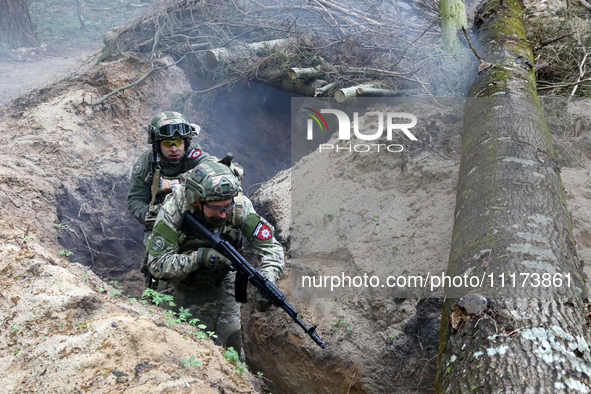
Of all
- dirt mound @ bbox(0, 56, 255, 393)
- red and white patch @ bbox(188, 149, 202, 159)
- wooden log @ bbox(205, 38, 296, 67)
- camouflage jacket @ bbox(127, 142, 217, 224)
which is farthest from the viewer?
wooden log @ bbox(205, 38, 296, 67)

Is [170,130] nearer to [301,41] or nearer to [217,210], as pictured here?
[217,210]

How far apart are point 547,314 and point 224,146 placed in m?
7.03

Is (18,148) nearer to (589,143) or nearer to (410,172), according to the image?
(410,172)

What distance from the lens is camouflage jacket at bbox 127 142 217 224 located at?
5.38 meters

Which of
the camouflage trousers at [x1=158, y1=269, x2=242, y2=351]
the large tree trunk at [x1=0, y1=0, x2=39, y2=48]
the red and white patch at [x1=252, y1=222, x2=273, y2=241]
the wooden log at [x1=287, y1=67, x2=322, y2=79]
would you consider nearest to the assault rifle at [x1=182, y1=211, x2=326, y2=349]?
the red and white patch at [x1=252, y1=222, x2=273, y2=241]

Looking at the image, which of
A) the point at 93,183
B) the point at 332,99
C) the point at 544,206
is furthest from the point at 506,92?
the point at 93,183

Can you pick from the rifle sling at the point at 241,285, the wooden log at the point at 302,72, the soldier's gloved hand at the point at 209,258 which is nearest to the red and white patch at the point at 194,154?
the soldier's gloved hand at the point at 209,258

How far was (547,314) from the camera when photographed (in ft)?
8.09

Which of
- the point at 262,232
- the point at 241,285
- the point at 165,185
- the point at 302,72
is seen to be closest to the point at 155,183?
the point at 165,185

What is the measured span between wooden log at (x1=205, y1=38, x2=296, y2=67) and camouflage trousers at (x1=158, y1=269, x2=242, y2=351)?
500cm

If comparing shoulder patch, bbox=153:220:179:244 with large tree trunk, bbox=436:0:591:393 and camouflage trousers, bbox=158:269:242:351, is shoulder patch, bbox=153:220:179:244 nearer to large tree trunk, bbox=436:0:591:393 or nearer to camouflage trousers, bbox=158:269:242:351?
camouflage trousers, bbox=158:269:242:351

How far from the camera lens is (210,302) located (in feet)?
15.0

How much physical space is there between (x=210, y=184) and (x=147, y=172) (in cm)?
188

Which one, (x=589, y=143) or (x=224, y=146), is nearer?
(x=589, y=143)
